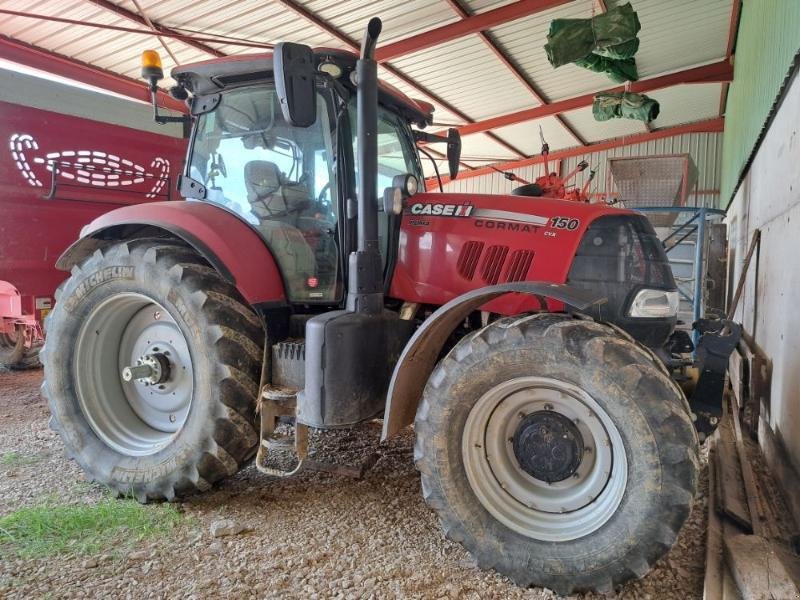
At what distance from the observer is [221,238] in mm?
2758

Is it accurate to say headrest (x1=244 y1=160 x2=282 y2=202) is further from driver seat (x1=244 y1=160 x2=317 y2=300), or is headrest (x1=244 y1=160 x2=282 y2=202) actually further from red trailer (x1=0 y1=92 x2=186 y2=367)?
red trailer (x1=0 y1=92 x2=186 y2=367)

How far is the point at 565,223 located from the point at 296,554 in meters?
1.86

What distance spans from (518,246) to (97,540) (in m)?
2.27

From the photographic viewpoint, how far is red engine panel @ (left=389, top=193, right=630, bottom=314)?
2.62 metres

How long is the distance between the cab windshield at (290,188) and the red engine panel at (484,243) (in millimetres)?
387

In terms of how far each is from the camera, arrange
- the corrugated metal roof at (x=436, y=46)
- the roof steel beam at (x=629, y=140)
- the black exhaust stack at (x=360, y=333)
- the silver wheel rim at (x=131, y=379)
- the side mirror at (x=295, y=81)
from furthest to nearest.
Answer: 1. the roof steel beam at (x=629, y=140)
2. the corrugated metal roof at (x=436, y=46)
3. the silver wheel rim at (x=131, y=379)
4. the black exhaust stack at (x=360, y=333)
5. the side mirror at (x=295, y=81)

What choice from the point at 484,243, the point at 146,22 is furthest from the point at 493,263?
the point at 146,22

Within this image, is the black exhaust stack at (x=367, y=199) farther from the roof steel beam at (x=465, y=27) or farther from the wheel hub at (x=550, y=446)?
the roof steel beam at (x=465, y=27)

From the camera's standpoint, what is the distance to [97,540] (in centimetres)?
244

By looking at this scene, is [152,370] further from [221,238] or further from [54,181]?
A: [54,181]

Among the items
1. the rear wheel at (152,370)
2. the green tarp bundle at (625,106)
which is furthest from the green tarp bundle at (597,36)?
the rear wheel at (152,370)

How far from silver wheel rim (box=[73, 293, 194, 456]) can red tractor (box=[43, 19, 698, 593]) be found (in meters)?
0.01

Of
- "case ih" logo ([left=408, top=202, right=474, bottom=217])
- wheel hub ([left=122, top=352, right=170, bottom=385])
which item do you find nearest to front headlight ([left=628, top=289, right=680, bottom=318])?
"case ih" logo ([left=408, top=202, right=474, bottom=217])

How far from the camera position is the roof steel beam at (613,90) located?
38.4 ft
